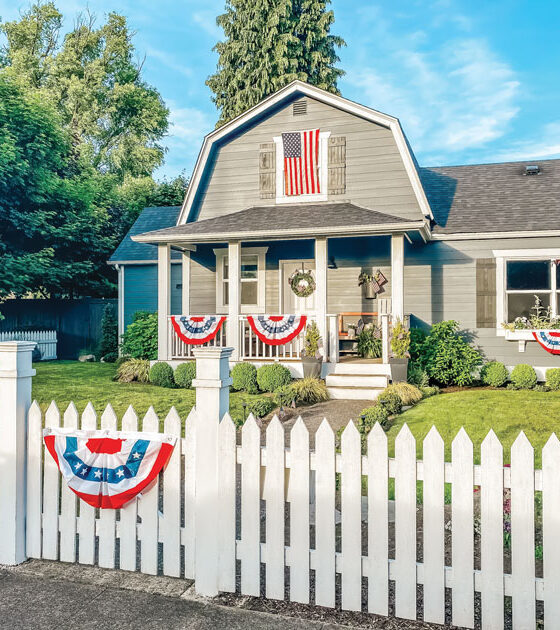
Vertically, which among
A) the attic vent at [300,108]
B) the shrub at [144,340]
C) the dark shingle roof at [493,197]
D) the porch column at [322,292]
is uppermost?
the attic vent at [300,108]

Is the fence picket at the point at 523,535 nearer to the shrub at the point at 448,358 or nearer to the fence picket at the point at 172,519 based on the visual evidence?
the fence picket at the point at 172,519

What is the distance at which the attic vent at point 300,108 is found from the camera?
42.6 ft

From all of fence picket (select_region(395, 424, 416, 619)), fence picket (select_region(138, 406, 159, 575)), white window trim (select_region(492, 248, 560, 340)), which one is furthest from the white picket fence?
fence picket (select_region(395, 424, 416, 619))

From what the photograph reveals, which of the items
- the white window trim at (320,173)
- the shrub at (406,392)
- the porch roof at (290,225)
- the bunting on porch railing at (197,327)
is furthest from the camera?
the white window trim at (320,173)

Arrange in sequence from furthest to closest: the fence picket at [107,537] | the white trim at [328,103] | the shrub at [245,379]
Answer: the white trim at [328,103], the shrub at [245,379], the fence picket at [107,537]

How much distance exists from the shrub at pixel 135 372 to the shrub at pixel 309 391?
3.89 m

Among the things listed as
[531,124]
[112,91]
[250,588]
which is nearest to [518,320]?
[250,588]

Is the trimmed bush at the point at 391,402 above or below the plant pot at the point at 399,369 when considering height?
below

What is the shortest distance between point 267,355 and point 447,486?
736 cm

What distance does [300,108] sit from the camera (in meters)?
13.0

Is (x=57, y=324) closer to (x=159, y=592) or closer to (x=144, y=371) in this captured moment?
(x=144, y=371)

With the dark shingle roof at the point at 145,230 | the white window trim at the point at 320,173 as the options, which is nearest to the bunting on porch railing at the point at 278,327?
the white window trim at the point at 320,173

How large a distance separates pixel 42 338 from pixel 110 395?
9468 mm

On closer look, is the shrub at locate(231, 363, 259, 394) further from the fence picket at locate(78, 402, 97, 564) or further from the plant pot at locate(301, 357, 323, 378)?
the fence picket at locate(78, 402, 97, 564)
